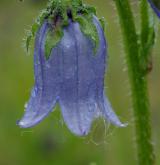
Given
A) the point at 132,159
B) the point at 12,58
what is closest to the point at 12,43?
the point at 12,58

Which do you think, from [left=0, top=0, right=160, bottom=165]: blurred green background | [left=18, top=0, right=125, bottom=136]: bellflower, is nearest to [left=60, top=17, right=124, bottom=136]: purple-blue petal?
[left=18, top=0, right=125, bottom=136]: bellflower

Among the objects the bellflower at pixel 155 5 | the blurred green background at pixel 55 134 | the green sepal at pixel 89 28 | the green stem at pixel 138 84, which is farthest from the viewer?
the blurred green background at pixel 55 134

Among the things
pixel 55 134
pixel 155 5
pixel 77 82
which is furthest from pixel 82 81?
pixel 55 134

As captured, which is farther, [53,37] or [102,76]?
[102,76]

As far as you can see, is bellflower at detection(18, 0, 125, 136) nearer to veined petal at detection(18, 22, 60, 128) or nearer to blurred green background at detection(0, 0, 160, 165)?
veined petal at detection(18, 22, 60, 128)

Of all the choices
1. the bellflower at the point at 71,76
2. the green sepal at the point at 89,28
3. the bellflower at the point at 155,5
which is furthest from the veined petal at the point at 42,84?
the bellflower at the point at 155,5

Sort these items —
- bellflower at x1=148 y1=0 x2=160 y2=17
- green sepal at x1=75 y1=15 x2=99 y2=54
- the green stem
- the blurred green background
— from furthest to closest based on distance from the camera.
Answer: the blurred green background → the green stem → bellflower at x1=148 y1=0 x2=160 y2=17 → green sepal at x1=75 y1=15 x2=99 y2=54

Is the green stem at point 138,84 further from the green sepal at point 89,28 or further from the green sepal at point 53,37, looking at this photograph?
the green sepal at point 53,37

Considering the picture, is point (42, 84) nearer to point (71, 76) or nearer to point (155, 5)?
point (71, 76)

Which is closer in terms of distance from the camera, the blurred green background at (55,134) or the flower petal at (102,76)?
the flower petal at (102,76)
